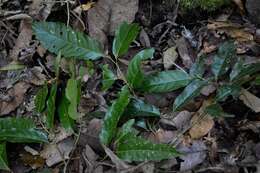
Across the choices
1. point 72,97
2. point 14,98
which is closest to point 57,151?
point 72,97

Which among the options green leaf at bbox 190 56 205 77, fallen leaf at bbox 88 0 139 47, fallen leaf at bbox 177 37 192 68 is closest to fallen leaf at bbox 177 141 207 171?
green leaf at bbox 190 56 205 77

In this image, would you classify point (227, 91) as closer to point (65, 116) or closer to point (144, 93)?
point (144, 93)

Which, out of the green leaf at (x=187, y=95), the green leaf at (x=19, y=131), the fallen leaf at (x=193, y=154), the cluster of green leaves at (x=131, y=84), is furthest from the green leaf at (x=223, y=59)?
the green leaf at (x=19, y=131)

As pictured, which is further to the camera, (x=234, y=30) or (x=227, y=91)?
(x=234, y=30)

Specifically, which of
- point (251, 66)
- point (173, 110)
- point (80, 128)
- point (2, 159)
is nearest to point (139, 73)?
point (173, 110)

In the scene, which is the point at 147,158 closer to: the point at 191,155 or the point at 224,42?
the point at 191,155

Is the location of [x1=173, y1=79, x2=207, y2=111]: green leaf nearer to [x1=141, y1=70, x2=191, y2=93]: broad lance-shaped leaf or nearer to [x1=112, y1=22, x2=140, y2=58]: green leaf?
[x1=141, y1=70, x2=191, y2=93]: broad lance-shaped leaf
